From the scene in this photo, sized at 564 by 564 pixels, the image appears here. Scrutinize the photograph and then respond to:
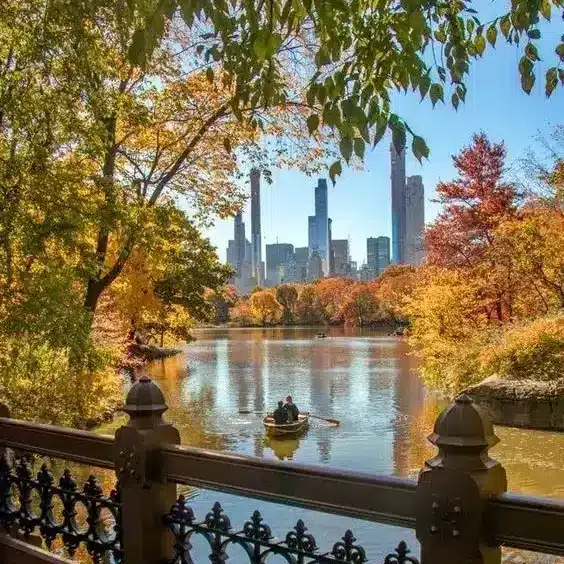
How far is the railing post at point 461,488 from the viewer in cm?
190

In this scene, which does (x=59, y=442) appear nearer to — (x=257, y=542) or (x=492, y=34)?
(x=257, y=542)

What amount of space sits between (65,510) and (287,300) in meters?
102

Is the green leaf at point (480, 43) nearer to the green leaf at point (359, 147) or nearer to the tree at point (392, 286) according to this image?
the green leaf at point (359, 147)

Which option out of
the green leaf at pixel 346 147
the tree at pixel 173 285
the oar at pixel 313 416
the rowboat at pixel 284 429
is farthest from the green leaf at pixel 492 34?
the oar at pixel 313 416

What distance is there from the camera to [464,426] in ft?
6.34

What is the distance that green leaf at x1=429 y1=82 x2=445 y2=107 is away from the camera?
108 inches

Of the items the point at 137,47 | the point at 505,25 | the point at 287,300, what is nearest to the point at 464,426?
the point at 137,47

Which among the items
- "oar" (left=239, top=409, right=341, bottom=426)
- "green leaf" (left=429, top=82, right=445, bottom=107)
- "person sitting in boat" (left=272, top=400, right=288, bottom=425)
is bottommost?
"oar" (left=239, top=409, right=341, bottom=426)

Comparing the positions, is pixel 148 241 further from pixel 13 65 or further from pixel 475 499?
pixel 475 499

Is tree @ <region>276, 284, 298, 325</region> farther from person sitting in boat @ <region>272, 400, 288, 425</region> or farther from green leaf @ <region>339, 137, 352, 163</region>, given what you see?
green leaf @ <region>339, 137, 352, 163</region>

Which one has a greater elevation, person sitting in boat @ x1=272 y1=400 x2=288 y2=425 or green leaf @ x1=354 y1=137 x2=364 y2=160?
green leaf @ x1=354 y1=137 x2=364 y2=160

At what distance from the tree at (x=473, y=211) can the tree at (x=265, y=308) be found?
73059 millimetres

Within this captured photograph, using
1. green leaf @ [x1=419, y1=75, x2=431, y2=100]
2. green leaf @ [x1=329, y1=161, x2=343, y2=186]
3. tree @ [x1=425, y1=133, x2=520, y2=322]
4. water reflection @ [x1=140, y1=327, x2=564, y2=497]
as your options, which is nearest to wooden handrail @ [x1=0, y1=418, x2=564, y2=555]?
green leaf @ [x1=329, y1=161, x2=343, y2=186]

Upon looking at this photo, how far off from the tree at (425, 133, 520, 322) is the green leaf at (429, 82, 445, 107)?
81.6 feet
